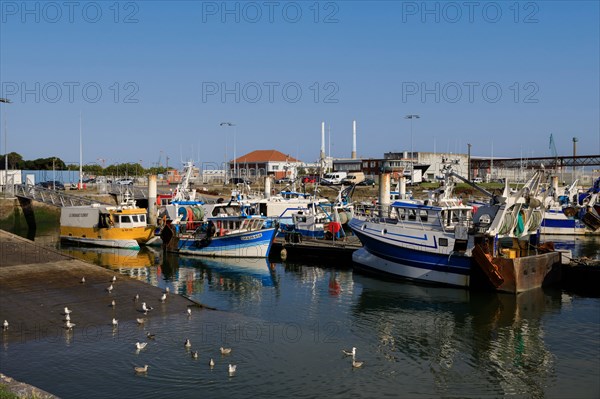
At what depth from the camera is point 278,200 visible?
5303 cm

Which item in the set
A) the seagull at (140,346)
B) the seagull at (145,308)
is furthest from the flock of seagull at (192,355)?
the seagull at (145,308)

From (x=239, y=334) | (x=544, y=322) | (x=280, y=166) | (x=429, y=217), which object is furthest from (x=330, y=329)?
(x=280, y=166)

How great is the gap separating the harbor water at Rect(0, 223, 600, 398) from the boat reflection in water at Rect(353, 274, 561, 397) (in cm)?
5

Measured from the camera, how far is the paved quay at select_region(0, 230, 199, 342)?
20.0 meters

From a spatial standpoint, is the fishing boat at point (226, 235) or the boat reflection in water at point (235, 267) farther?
the fishing boat at point (226, 235)

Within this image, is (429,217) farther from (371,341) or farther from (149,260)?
(149,260)

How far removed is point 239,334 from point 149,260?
21548 mm

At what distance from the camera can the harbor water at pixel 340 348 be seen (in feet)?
52.8

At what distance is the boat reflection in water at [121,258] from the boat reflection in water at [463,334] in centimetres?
1406

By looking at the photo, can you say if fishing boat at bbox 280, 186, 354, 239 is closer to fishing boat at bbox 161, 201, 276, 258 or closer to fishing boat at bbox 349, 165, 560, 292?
fishing boat at bbox 161, 201, 276, 258

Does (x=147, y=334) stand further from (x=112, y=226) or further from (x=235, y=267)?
(x=112, y=226)

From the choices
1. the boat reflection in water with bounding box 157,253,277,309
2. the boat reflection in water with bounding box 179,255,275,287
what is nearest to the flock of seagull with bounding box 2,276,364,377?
the boat reflection in water with bounding box 157,253,277,309

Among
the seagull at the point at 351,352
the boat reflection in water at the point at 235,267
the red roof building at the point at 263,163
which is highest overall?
the red roof building at the point at 263,163

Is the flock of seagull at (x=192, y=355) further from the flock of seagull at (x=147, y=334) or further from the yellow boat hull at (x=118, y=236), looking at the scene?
the yellow boat hull at (x=118, y=236)
